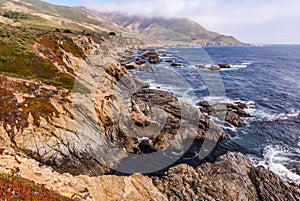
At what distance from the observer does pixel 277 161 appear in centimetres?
2950

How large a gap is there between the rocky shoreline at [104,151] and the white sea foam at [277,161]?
350 cm

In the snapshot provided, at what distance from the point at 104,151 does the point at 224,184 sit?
45.3 ft

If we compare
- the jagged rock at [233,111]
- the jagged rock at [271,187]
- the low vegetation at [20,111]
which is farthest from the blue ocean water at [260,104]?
the low vegetation at [20,111]

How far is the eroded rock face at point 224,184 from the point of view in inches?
781

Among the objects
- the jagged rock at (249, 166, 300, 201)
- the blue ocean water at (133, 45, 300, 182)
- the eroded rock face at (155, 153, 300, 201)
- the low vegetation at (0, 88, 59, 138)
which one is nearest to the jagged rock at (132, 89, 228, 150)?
the blue ocean water at (133, 45, 300, 182)

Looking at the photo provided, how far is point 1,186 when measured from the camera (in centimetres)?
960

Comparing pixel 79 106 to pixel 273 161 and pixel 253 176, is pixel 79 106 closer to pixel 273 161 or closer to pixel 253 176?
pixel 253 176

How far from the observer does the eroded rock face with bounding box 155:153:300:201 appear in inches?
781

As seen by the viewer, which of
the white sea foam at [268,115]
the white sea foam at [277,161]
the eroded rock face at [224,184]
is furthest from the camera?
the white sea foam at [268,115]

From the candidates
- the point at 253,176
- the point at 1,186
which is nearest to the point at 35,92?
the point at 1,186

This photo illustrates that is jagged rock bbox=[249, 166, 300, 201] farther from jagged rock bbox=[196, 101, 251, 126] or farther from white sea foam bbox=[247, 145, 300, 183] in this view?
jagged rock bbox=[196, 101, 251, 126]

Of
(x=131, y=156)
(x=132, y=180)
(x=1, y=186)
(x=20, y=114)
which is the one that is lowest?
(x=131, y=156)

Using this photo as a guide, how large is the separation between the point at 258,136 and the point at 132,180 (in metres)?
27.2

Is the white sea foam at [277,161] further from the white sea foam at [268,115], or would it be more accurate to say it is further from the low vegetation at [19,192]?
the low vegetation at [19,192]
